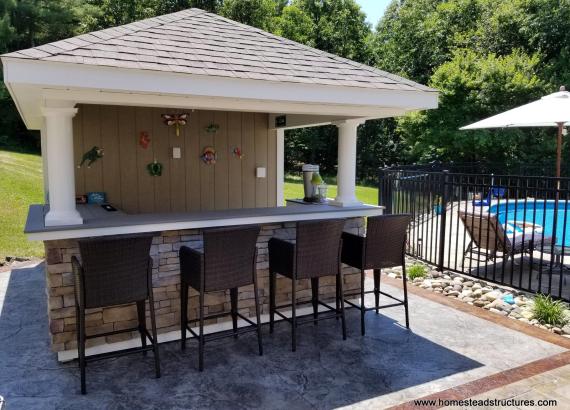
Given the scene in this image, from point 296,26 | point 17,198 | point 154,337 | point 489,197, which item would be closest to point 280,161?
point 489,197

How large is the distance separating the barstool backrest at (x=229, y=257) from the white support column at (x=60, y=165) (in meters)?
1.16

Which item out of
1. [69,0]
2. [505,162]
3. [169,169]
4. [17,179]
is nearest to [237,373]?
[169,169]

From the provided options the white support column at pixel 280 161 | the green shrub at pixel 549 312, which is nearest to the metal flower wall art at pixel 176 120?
the white support column at pixel 280 161

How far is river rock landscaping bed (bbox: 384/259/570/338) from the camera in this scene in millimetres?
5043

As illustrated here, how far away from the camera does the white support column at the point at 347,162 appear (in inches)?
213

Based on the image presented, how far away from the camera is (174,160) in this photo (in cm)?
630

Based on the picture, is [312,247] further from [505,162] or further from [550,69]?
[550,69]

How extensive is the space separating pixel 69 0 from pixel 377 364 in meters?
25.9

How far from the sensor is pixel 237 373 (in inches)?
148

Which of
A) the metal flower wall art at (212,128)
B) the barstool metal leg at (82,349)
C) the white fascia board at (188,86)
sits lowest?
the barstool metal leg at (82,349)

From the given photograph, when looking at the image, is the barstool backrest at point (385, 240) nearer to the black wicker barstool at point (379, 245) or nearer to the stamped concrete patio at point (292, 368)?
the black wicker barstool at point (379, 245)

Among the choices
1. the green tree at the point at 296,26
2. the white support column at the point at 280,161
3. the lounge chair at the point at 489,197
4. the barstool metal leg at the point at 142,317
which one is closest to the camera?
the barstool metal leg at the point at 142,317

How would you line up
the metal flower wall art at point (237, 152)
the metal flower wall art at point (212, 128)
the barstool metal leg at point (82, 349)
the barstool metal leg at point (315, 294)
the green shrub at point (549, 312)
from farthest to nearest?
the metal flower wall art at point (237, 152), the metal flower wall art at point (212, 128), the barstool metal leg at point (315, 294), the green shrub at point (549, 312), the barstool metal leg at point (82, 349)

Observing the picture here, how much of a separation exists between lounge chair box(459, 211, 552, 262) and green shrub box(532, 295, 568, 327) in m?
1.11
